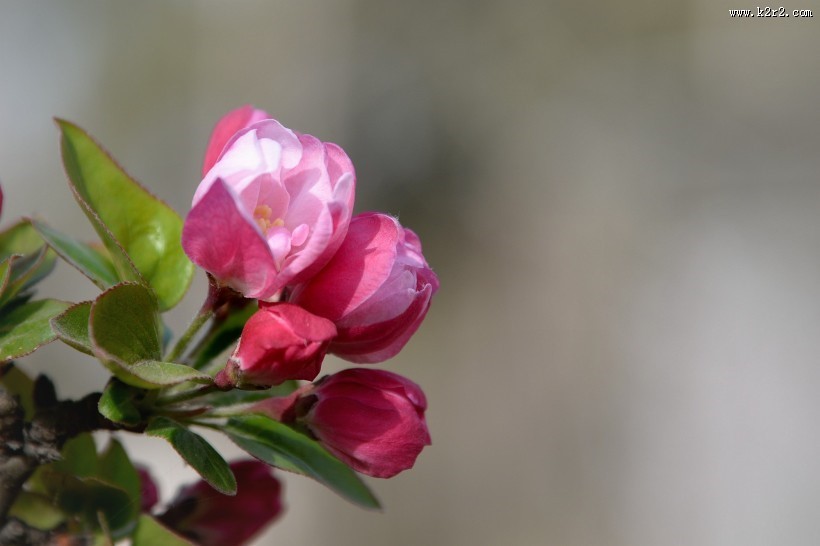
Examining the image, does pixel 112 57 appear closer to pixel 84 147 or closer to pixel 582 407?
pixel 582 407

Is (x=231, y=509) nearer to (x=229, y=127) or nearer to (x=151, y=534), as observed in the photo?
(x=151, y=534)

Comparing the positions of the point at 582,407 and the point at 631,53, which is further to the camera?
the point at 631,53

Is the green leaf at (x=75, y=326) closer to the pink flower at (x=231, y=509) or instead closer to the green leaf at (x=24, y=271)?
the green leaf at (x=24, y=271)

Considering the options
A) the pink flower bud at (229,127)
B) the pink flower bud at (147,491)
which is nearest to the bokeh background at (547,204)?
the pink flower bud at (147,491)

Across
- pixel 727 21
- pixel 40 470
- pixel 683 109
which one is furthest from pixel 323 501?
pixel 40 470

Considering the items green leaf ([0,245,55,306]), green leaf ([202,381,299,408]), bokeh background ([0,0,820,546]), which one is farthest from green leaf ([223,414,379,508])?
bokeh background ([0,0,820,546])

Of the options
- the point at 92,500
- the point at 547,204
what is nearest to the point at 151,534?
the point at 92,500
